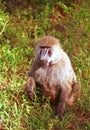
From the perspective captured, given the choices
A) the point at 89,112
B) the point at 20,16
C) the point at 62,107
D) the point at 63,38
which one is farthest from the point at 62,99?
the point at 20,16

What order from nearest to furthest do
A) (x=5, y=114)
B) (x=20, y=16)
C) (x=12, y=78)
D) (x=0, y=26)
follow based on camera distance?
1. (x=5, y=114)
2. (x=12, y=78)
3. (x=0, y=26)
4. (x=20, y=16)

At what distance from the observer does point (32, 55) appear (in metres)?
7.66

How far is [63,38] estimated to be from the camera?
830 centimetres

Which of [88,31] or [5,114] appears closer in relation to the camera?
[5,114]

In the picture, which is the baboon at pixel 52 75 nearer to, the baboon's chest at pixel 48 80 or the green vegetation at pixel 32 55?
the baboon's chest at pixel 48 80

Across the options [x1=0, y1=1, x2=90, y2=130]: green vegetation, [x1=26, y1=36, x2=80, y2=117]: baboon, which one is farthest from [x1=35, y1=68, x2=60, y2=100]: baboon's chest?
[x1=0, y1=1, x2=90, y2=130]: green vegetation

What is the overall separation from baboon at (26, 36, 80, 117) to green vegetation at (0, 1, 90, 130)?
158mm

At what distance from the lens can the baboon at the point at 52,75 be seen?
5781 millimetres

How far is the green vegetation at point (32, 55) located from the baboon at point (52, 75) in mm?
158

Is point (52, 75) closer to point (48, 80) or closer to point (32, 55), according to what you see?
point (48, 80)

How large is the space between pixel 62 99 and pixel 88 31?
115 inches

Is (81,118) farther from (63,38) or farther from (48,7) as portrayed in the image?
(48,7)

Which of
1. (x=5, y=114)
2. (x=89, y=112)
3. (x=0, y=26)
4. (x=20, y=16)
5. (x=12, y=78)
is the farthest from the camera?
(x=20, y=16)

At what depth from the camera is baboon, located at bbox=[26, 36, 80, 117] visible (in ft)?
19.0
